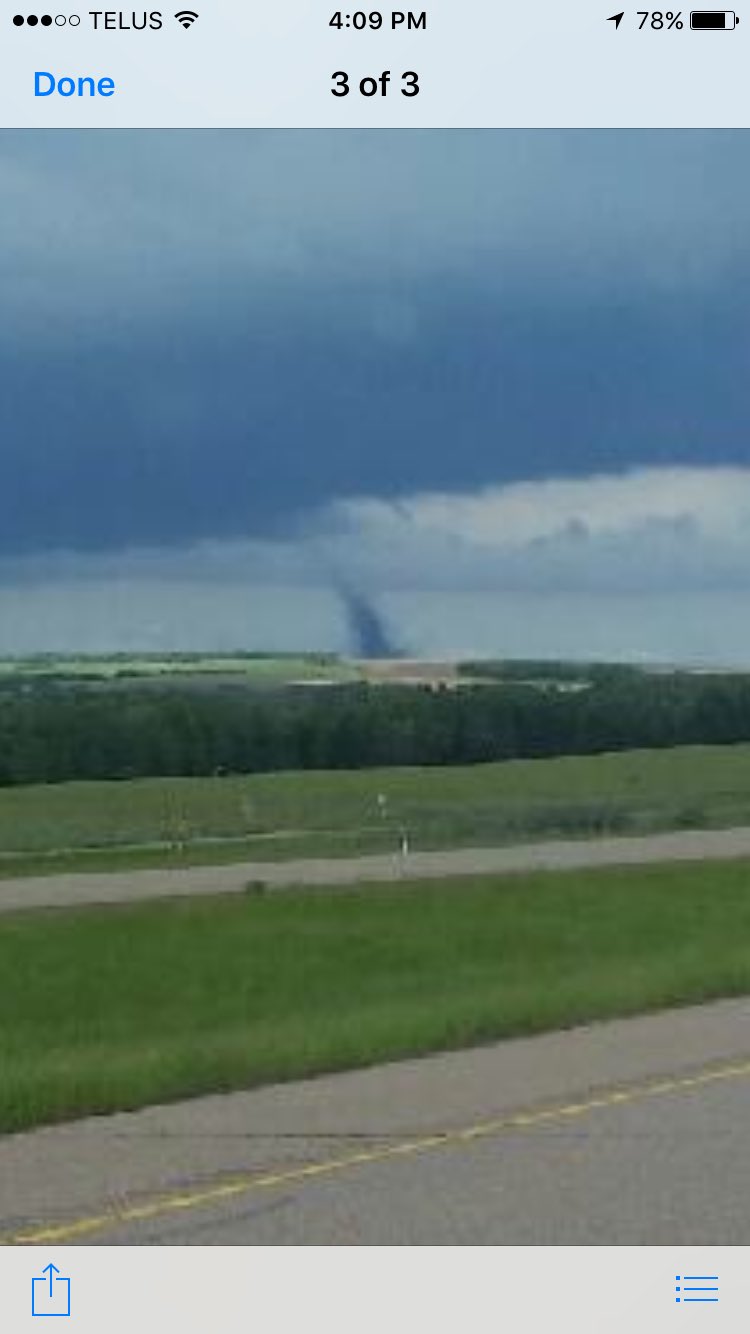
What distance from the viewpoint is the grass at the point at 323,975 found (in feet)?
57.6

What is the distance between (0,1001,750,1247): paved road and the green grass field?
158ft

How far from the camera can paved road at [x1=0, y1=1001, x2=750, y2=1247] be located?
10117mm

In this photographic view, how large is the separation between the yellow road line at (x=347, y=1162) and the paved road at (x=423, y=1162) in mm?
17

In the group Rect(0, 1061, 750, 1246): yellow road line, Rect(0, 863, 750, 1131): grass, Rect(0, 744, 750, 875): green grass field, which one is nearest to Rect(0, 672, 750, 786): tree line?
Rect(0, 744, 750, 875): green grass field

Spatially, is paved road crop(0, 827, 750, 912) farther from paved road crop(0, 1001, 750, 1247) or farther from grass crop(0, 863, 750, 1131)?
paved road crop(0, 1001, 750, 1247)

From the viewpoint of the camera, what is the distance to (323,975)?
30.2m

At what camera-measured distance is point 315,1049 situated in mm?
18141
